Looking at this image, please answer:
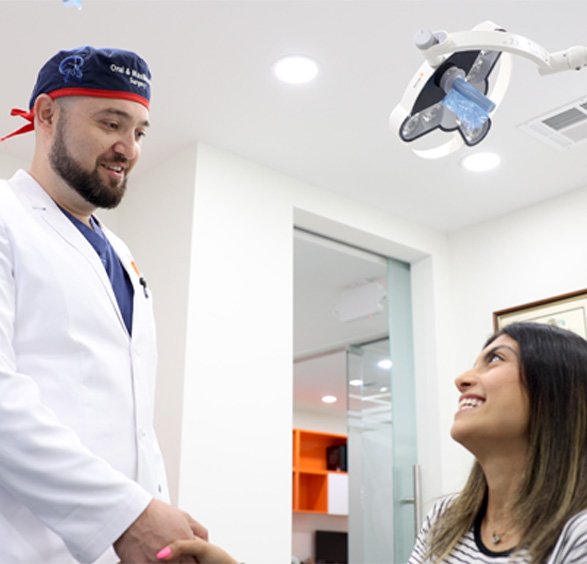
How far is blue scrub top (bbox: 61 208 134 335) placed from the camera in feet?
4.56

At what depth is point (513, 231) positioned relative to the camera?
368cm

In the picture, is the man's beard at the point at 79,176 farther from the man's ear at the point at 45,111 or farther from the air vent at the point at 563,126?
the air vent at the point at 563,126

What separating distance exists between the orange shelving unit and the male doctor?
625 cm

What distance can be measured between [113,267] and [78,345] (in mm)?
241

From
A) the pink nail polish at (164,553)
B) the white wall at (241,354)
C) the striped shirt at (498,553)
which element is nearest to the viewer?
the pink nail polish at (164,553)

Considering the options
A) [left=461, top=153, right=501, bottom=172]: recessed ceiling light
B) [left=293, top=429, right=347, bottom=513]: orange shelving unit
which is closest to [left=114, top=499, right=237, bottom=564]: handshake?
[left=461, top=153, right=501, bottom=172]: recessed ceiling light

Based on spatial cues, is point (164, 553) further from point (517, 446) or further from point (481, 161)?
point (481, 161)

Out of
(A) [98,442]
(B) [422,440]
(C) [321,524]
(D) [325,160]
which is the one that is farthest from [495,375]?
(C) [321,524]

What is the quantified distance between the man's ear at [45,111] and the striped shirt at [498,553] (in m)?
1.04

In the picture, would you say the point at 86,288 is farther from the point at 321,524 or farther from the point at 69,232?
the point at 321,524

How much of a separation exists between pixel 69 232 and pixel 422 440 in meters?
2.65

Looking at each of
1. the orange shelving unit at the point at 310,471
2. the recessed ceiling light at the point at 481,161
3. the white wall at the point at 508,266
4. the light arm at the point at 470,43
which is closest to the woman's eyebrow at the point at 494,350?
the light arm at the point at 470,43

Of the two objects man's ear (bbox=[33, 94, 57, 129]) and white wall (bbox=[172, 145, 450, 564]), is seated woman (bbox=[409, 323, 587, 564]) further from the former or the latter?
white wall (bbox=[172, 145, 450, 564])

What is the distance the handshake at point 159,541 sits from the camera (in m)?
1.04
